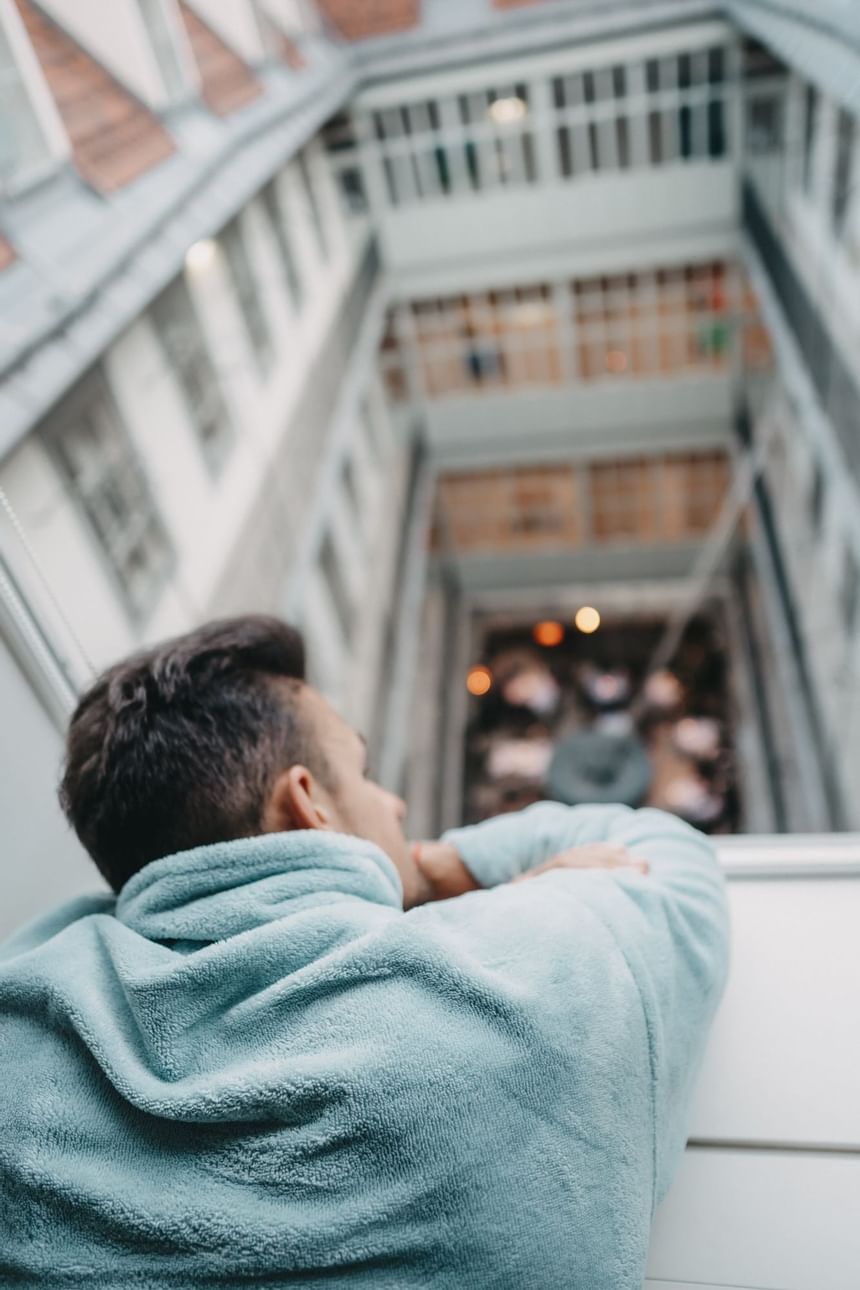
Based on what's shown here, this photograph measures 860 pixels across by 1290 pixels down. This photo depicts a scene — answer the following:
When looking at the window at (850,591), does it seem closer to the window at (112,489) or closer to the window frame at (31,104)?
the window at (112,489)

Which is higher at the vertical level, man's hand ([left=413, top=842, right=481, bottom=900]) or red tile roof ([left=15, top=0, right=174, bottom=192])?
red tile roof ([left=15, top=0, right=174, bottom=192])

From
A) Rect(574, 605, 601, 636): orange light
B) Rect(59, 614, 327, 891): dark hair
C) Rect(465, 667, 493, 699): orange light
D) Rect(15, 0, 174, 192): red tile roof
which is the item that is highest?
Rect(15, 0, 174, 192): red tile roof

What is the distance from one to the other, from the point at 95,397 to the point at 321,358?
2037 mm

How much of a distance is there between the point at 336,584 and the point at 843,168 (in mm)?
2659

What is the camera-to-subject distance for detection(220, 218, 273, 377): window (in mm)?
3123

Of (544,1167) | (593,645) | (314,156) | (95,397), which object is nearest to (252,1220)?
(544,1167)

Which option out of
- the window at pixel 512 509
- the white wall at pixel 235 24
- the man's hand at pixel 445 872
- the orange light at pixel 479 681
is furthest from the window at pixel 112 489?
the window at pixel 512 509

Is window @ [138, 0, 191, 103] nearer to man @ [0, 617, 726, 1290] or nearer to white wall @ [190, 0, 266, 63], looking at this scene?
white wall @ [190, 0, 266, 63]

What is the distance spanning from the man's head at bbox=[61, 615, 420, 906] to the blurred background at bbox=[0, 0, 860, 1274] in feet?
0.95

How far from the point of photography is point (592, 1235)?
54 cm

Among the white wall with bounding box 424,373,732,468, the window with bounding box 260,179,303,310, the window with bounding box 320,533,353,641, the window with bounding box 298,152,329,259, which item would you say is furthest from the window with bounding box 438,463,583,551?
the window with bounding box 260,179,303,310

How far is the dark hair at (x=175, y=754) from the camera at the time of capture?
2.16ft

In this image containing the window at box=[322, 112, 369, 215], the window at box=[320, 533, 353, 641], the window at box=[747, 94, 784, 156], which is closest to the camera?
the window at box=[747, 94, 784, 156]

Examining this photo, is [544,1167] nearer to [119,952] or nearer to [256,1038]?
[256,1038]
